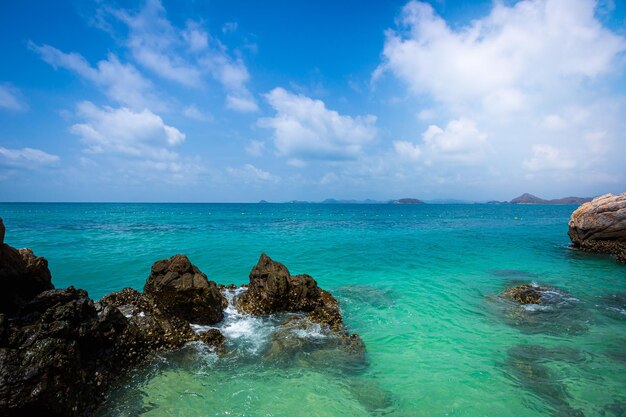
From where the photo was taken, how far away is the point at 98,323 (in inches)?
372

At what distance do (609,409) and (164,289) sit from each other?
49.9 ft

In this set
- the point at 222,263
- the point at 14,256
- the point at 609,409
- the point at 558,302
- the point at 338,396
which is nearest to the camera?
the point at 609,409

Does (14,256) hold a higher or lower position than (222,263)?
higher

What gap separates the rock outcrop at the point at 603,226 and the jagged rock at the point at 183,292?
3564 centimetres

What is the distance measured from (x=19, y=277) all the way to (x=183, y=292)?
5.33m

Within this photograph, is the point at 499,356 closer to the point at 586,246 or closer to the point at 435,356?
the point at 435,356

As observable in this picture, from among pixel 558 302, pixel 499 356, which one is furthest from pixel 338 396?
→ pixel 558 302

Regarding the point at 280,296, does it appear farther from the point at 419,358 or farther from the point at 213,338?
the point at 419,358

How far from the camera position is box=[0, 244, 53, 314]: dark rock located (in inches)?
387

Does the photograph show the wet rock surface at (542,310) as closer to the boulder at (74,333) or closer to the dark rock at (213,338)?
the dark rock at (213,338)

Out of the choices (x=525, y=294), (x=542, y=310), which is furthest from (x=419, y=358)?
(x=525, y=294)

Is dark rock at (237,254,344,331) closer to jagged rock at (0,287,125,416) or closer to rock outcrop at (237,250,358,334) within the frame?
rock outcrop at (237,250,358,334)

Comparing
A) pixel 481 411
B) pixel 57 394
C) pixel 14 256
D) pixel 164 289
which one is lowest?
pixel 481 411

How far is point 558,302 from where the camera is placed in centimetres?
1698
